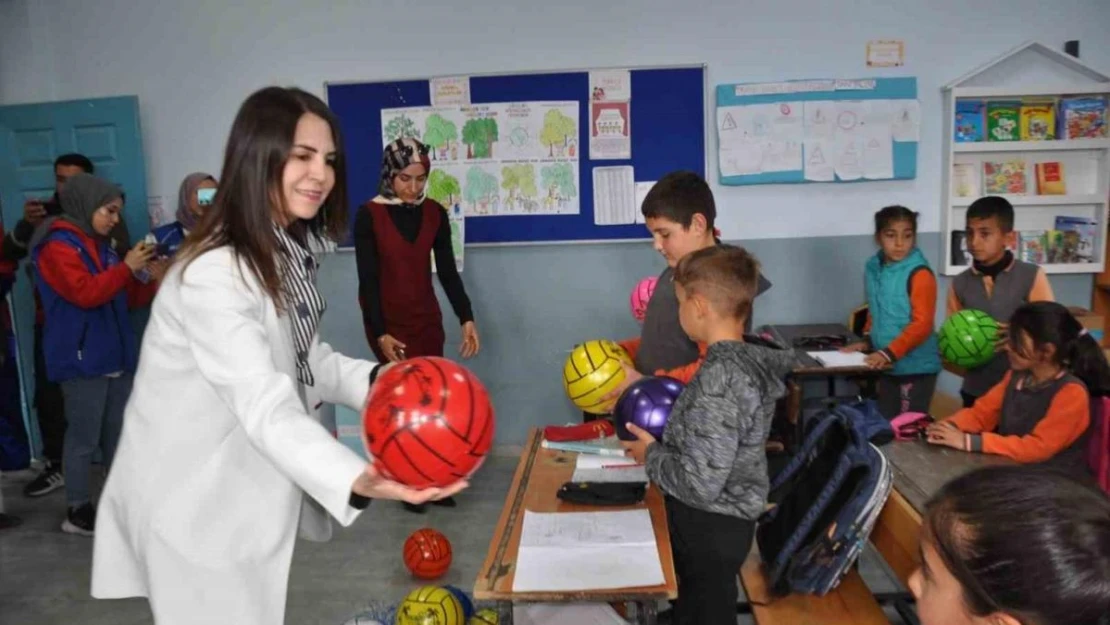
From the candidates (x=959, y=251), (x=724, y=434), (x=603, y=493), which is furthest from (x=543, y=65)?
(x=724, y=434)

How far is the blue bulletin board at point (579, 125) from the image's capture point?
4.90 metres

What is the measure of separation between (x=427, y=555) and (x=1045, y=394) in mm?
2355

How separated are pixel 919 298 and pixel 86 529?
4.24 m

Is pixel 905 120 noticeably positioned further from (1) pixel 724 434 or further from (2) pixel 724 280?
(1) pixel 724 434

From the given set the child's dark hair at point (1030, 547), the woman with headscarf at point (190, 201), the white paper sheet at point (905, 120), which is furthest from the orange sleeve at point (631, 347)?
the woman with headscarf at point (190, 201)

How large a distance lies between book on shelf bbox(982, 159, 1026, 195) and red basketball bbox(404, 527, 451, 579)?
3.74m

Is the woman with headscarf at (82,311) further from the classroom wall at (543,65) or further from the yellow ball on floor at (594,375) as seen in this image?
Result: the yellow ball on floor at (594,375)

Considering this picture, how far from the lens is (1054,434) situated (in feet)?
8.18

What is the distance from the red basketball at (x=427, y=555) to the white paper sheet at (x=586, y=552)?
4.90 feet

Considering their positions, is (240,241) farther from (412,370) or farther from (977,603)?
(977,603)

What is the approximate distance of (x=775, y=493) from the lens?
2518 millimetres

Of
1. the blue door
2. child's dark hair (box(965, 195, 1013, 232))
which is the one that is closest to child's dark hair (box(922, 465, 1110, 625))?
child's dark hair (box(965, 195, 1013, 232))

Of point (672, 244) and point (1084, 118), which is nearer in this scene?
point (672, 244)

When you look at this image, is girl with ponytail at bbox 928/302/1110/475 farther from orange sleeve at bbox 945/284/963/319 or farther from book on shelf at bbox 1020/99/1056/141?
book on shelf at bbox 1020/99/1056/141
